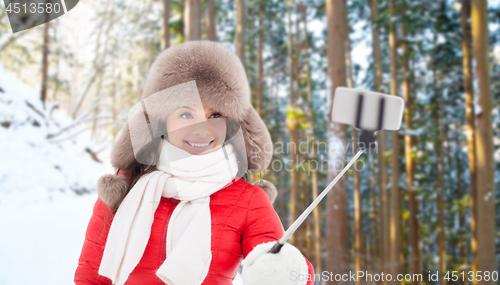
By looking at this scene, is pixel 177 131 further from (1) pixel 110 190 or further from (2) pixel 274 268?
(2) pixel 274 268

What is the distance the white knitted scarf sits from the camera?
60.4 inches

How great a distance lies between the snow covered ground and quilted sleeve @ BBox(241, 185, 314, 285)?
1222mm

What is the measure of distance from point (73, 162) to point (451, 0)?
40.1 ft

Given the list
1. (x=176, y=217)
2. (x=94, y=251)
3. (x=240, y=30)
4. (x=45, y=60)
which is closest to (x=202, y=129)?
(x=176, y=217)

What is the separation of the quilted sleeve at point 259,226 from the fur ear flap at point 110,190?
2.44 feet

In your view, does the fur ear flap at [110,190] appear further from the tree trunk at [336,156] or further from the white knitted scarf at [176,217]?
the tree trunk at [336,156]

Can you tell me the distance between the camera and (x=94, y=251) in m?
1.76

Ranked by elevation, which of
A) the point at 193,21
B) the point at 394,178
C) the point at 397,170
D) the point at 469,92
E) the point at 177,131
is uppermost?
the point at 193,21

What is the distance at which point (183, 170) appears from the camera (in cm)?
175

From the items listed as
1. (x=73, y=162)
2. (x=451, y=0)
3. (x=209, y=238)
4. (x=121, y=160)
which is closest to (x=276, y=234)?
(x=209, y=238)

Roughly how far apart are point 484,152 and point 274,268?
7382 millimetres

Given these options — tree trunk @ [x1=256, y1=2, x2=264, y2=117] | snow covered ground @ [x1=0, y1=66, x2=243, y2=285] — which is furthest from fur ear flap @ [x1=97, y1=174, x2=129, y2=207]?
tree trunk @ [x1=256, y1=2, x2=264, y2=117]

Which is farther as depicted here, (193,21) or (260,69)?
(260,69)

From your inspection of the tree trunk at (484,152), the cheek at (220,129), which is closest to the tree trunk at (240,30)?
the tree trunk at (484,152)
